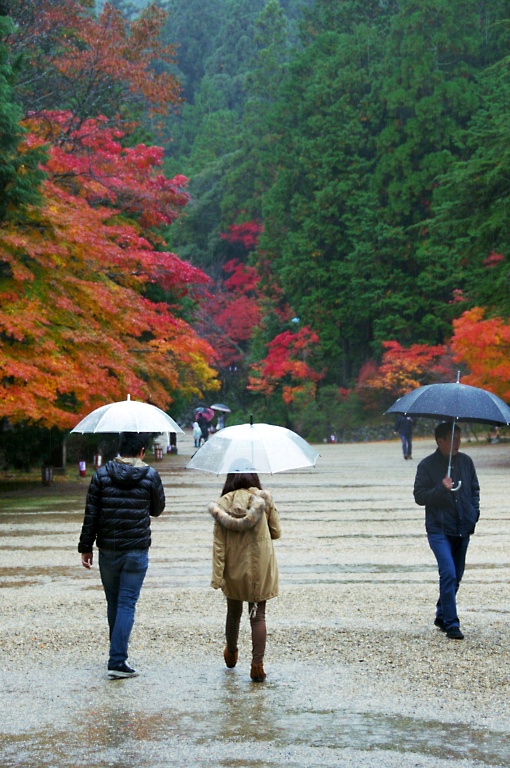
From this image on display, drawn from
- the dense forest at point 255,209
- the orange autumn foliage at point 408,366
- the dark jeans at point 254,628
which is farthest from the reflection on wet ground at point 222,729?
the orange autumn foliage at point 408,366

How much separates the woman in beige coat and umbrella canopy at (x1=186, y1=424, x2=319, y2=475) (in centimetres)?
10

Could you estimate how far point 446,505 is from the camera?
804 cm

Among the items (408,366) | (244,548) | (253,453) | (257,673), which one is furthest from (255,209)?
(257,673)

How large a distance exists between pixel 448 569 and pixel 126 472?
2586 millimetres

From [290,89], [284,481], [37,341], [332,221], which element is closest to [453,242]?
[332,221]

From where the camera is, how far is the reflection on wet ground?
511cm

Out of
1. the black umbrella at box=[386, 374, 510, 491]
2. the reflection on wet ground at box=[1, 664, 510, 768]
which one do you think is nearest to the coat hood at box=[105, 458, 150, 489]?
the reflection on wet ground at box=[1, 664, 510, 768]

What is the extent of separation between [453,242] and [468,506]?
43.8 metres

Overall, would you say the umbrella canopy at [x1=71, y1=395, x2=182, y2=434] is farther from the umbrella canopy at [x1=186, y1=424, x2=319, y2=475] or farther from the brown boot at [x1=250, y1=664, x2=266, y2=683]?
the brown boot at [x1=250, y1=664, x2=266, y2=683]

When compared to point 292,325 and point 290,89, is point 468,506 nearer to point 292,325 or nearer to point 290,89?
point 292,325

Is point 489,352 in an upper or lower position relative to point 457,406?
upper

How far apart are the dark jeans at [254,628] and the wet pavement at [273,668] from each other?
180 mm

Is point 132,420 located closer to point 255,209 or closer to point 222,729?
point 222,729

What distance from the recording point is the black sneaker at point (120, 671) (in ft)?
21.8
